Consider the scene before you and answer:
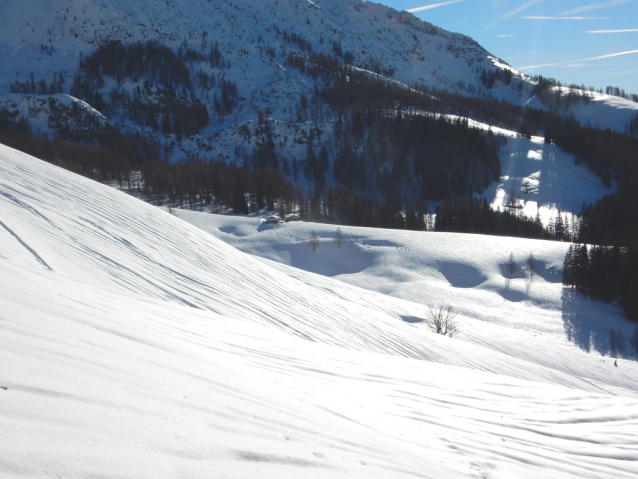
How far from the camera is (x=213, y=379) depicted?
3.42m

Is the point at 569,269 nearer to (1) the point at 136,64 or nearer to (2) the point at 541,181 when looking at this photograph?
(2) the point at 541,181

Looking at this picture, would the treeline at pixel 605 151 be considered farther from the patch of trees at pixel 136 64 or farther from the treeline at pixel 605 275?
the patch of trees at pixel 136 64

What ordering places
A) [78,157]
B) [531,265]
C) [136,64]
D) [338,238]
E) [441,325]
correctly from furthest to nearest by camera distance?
[136,64], [78,157], [338,238], [531,265], [441,325]

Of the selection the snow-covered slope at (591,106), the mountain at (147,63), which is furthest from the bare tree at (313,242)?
the snow-covered slope at (591,106)

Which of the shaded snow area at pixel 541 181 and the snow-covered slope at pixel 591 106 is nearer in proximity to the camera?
the shaded snow area at pixel 541 181

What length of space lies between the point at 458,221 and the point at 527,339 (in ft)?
165

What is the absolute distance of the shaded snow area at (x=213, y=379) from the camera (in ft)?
7.04

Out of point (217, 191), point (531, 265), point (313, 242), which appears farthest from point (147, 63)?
point (531, 265)

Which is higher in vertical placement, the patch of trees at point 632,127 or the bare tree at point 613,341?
the patch of trees at point 632,127

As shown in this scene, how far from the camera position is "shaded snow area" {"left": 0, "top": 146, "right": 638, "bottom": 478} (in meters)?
2.15

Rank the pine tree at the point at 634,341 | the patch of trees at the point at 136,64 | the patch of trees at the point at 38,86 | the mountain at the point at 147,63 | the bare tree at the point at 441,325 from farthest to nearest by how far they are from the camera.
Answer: the patch of trees at the point at 136,64
the mountain at the point at 147,63
the patch of trees at the point at 38,86
the pine tree at the point at 634,341
the bare tree at the point at 441,325

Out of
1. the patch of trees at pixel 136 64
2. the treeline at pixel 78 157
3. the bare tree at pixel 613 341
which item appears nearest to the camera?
the bare tree at pixel 613 341

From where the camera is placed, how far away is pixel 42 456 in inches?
67.1

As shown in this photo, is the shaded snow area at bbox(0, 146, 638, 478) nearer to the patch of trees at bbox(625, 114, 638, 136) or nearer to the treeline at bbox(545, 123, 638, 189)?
the treeline at bbox(545, 123, 638, 189)
